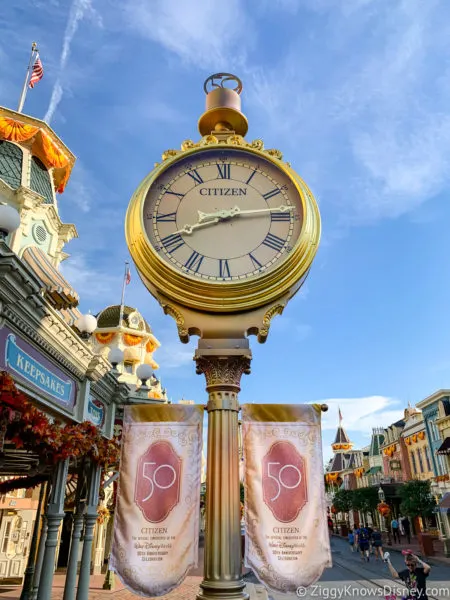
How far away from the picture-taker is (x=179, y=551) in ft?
7.84

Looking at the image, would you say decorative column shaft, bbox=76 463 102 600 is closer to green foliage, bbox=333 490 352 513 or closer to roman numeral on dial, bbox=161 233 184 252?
roman numeral on dial, bbox=161 233 184 252

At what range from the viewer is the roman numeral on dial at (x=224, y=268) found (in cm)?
288

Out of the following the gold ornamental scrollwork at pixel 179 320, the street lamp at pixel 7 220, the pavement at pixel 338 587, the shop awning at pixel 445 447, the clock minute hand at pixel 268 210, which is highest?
the shop awning at pixel 445 447

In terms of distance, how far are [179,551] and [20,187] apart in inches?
361

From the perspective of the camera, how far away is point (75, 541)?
7.50 metres

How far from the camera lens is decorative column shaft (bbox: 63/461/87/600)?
728 cm

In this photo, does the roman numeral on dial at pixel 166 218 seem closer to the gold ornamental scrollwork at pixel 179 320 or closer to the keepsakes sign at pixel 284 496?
the gold ornamental scrollwork at pixel 179 320

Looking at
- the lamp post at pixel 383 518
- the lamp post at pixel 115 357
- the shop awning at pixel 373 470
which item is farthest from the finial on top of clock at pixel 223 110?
the shop awning at pixel 373 470

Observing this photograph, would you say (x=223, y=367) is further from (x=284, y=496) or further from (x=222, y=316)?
(x=284, y=496)

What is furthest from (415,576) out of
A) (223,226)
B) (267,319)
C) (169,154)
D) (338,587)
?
(169,154)

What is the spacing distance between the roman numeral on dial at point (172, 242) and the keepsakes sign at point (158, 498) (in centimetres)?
101

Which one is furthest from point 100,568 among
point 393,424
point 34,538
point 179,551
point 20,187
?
point 393,424

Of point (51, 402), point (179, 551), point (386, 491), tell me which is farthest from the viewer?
point (386, 491)

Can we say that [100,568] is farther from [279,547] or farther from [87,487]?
[279,547]
